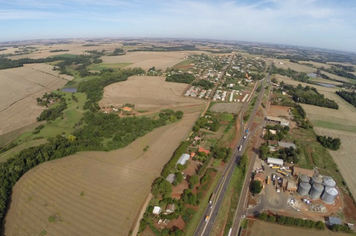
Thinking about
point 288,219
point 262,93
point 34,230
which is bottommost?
point 34,230

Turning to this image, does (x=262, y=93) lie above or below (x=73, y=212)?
above

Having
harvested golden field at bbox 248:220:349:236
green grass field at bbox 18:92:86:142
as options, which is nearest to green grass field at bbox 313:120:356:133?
harvested golden field at bbox 248:220:349:236

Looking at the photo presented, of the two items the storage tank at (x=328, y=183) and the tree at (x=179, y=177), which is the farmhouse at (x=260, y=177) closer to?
the storage tank at (x=328, y=183)

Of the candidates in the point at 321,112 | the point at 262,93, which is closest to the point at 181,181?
the point at 321,112

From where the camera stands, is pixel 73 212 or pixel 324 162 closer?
pixel 73 212

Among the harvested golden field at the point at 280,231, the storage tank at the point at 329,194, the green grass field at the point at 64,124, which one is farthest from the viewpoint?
the green grass field at the point at 64,124

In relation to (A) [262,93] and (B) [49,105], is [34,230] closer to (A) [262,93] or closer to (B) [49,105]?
(B) [49,105]

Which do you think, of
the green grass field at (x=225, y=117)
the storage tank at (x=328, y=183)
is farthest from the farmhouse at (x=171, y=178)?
the green grass field at (x=225, y=117)

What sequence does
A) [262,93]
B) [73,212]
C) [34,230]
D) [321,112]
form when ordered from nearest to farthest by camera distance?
[34,230] < [73,212] < [321,112] < [262,93]
